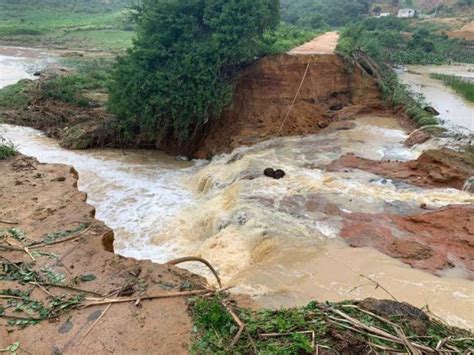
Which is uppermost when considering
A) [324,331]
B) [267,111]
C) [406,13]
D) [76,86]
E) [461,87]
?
[406,13]

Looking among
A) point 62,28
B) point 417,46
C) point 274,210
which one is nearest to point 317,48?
point 274,210

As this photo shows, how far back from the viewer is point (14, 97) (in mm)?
19234

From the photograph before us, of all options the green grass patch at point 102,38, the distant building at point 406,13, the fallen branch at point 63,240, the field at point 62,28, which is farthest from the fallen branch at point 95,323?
the distant building at point 406,13

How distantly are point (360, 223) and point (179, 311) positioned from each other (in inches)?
193

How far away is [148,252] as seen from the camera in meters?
9.00

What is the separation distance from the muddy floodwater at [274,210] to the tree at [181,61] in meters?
1.63

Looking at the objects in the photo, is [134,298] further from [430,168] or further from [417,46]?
[417,46]

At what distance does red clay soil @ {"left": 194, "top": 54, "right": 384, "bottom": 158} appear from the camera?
1541 centimetres

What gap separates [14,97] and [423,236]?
56.7 feet

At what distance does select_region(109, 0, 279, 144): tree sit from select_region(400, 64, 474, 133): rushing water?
7476mm

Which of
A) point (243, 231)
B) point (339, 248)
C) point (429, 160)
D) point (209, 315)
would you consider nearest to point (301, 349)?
point (209, 315)

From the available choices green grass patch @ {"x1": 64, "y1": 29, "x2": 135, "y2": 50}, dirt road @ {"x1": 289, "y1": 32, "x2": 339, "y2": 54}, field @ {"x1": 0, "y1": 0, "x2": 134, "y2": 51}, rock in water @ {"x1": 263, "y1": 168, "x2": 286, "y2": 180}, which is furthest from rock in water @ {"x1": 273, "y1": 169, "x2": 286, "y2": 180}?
green grass patch @ {"x1": 64, "y1": 29, "x2": 135, "y2": 50}

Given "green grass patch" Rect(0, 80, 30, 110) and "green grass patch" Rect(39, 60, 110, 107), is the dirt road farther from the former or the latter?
"green grass patch" Rect(0, 80, 30, 110)

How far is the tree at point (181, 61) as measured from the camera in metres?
14.1
